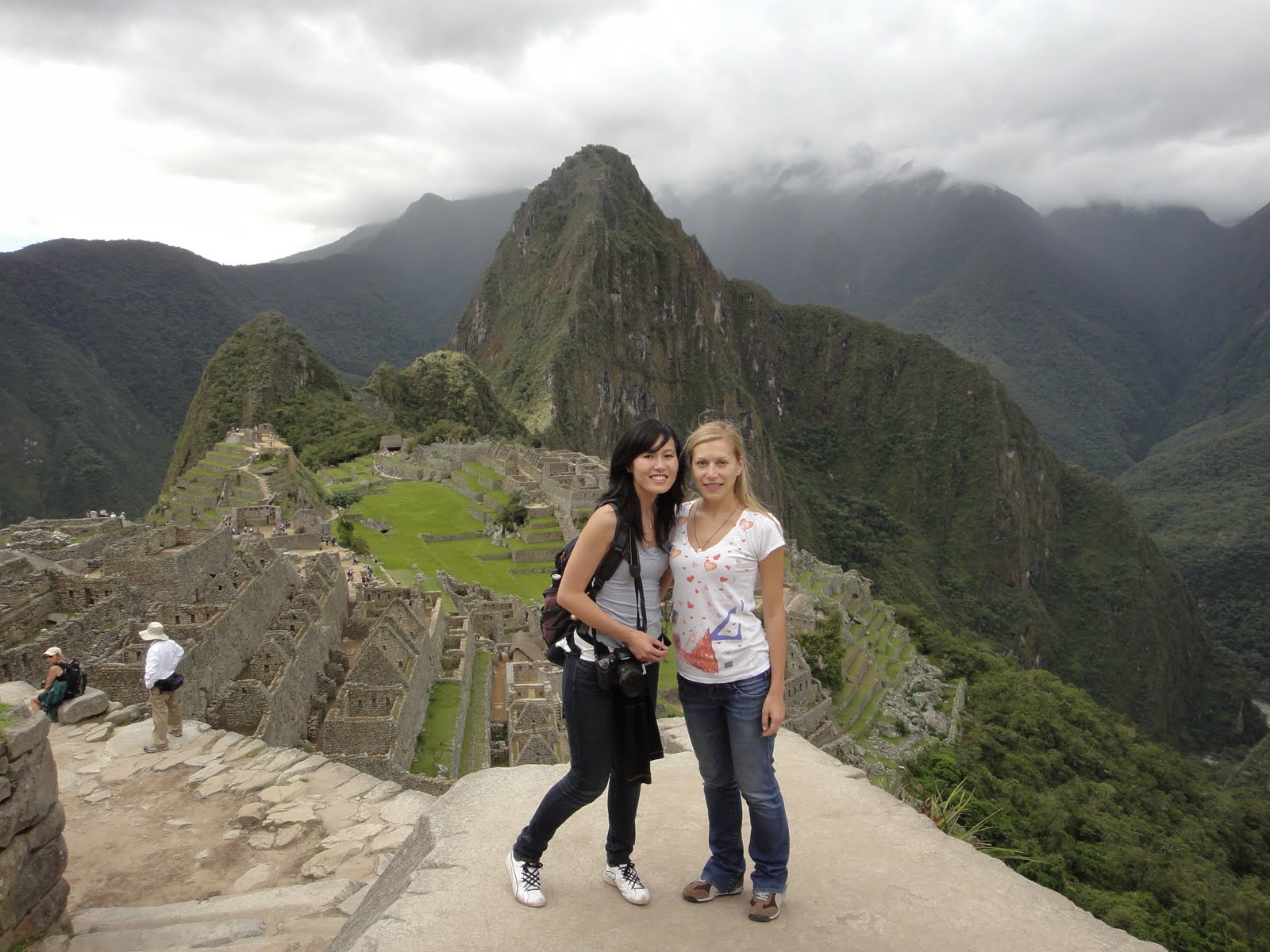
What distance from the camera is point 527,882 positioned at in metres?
3.25

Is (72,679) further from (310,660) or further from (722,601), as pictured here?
(722,601)

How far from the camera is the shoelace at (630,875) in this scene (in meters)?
3.26

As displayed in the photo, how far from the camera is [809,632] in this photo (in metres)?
30.5

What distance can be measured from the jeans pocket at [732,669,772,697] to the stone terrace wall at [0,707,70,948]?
11.3 feet

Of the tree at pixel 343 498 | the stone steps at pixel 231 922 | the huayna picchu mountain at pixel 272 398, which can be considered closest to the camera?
the stone steps at pixel 231 922

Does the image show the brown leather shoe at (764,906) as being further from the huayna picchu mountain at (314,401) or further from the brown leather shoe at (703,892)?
the huayna picchu mountain at (314,401)

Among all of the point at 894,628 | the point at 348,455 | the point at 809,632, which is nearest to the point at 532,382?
the point at 348,455

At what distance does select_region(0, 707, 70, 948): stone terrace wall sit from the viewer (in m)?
3.39

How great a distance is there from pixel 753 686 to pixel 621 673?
0.61m

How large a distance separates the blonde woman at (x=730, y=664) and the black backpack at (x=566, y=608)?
0.27 m

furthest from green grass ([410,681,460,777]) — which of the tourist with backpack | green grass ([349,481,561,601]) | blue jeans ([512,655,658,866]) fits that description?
green grass ([349,481,561,601])

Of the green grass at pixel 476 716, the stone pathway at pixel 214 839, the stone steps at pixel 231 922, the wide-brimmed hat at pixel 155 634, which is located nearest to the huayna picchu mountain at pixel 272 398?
the green grass at pixel 476 716

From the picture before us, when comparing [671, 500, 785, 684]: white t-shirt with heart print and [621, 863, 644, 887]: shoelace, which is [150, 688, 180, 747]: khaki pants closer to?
[621, 863, 644, 887]: shoelace

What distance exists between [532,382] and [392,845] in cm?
10951
